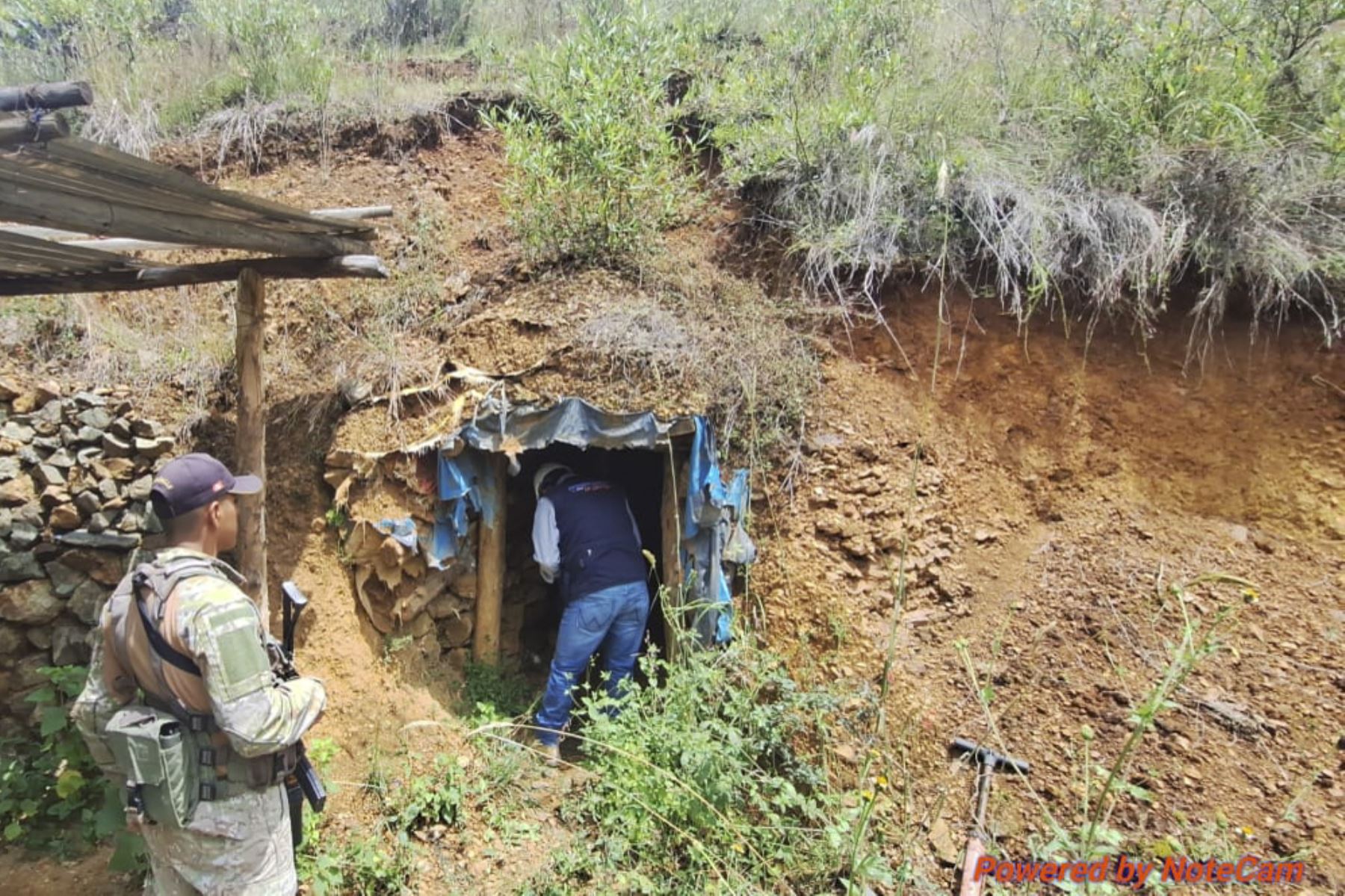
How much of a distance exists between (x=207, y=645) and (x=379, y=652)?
2259 millimetres

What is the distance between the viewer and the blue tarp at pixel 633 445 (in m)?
4.16

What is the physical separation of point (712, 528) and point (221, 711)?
2698 millimetres

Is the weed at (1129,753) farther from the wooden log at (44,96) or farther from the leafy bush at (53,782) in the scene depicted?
the leafy bush at (53,782)

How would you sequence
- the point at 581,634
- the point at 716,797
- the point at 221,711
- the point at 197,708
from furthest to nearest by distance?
1. the point at 581,634
2. the point at 716,797
3. the point at 197,708
4. the point at 221,711

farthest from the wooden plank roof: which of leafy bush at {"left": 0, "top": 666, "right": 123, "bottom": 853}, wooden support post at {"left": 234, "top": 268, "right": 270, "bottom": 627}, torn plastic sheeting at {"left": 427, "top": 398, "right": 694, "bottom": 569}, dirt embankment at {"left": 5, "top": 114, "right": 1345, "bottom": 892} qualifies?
leafy bush at {"left": 0, "top": 666, "right": 123, "bottom": 853}

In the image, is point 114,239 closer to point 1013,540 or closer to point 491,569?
point 491,569

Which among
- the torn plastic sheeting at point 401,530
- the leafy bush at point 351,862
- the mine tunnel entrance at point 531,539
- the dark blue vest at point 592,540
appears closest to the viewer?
the leafy bush at point 351,862

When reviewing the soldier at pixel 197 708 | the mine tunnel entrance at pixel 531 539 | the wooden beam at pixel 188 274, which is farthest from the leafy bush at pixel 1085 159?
the soldier at pixel 197 708

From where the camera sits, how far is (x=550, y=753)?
4.08 metres

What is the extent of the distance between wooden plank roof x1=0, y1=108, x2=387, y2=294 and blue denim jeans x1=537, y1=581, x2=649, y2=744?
225 cm

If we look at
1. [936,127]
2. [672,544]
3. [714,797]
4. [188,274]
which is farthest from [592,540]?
[936,127]

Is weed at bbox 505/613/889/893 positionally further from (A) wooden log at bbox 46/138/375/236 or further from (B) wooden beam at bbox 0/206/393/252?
(B) wooden beam at bbox 0/206/393/252

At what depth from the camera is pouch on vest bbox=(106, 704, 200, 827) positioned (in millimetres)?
2074

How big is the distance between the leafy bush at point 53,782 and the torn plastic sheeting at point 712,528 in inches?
122
